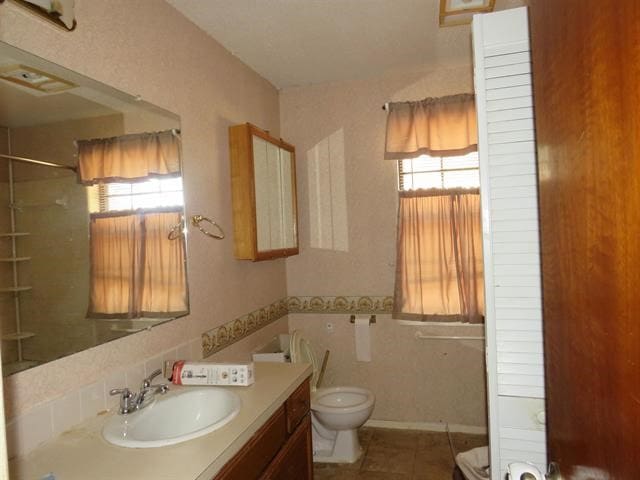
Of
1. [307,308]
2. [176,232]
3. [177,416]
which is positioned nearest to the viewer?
[177,416]

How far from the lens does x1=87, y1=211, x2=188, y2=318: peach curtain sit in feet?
5.01

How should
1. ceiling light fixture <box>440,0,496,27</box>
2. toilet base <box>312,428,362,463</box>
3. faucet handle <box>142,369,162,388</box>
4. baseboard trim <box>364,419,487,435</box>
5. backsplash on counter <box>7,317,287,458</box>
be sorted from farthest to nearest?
baseboard trim <box>364,419,487,435</box> → toilet base <box>312,428,362,463</box> → ceiling light fixture <box>440,0,496,27</box> → faucet handle <box>142,369,162,388</box> → backsplash on counter <box>7,317,287,458</box>

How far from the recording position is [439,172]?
2908 mm

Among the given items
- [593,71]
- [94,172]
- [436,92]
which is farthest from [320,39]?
[593,71]

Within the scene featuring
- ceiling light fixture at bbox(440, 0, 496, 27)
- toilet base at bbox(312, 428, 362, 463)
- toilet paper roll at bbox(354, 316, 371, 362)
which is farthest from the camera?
toilet paper roll at bbox(354, 316, 371, 362)

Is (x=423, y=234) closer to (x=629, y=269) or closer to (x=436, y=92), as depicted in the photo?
(x=436, y=92)

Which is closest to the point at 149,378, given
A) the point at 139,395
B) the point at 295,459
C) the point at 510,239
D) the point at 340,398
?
the point at 139,395

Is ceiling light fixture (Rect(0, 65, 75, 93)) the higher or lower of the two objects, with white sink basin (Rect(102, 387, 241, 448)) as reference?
higher

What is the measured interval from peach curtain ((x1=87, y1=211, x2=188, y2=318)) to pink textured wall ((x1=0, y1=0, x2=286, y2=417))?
10 centimetres

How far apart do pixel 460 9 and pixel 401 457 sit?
263cm

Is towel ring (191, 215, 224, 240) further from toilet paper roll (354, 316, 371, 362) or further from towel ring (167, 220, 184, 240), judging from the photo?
toilet paper roll (354, 316, 371, 362)

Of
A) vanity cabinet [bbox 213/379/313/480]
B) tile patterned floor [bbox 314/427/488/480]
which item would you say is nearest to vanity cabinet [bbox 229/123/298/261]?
vanity cabinet [bbox 213/379/313/480]

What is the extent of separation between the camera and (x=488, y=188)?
1066 millimetres

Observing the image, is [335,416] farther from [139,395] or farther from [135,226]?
[135,226]
